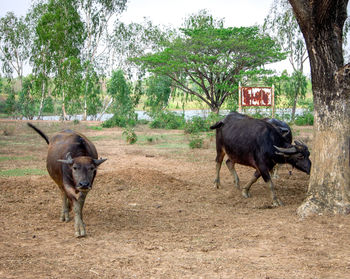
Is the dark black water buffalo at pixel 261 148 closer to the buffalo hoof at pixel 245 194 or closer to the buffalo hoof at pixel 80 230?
the buffalo hoof at pixel 245 194

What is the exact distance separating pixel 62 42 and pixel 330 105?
102 feet

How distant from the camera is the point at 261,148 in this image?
770 centimetres

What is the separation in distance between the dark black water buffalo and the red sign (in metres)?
5.55

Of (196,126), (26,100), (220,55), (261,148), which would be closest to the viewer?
(261,148)

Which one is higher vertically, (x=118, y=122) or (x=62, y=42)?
(x=62, y=42)

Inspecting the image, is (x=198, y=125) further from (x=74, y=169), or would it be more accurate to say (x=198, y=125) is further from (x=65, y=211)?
(x=74, y=169)

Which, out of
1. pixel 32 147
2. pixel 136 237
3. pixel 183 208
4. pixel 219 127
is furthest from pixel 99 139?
pixel 136 237

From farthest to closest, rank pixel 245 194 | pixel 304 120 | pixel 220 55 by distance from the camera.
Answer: pixel 304 120 < pixel 220 55 < pixel 245 194

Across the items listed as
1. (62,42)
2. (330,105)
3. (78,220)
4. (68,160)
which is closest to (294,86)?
(62,42)

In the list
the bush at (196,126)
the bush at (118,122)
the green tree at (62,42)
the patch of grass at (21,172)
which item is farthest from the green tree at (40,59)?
the patch of grass at (21,172)

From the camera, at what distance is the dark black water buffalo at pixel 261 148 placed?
Result: 24.5 ft

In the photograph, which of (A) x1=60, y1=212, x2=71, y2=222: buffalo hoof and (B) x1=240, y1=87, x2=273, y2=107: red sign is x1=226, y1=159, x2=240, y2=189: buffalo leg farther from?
(B) x1=240, y1=87, x2=273, y2=107: red sign

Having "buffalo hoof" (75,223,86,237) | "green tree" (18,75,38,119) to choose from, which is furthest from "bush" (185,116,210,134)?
"green tree" (18,75,38,119)

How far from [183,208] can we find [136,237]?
6.57 feet
